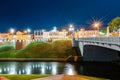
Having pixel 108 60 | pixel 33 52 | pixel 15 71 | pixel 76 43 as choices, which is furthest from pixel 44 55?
pixel 15 71

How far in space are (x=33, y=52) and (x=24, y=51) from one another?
4356 millimetres

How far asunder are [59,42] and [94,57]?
36566 millimetres

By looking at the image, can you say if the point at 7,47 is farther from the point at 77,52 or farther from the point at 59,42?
the point at 77,52

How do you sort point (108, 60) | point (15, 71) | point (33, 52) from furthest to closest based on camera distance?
point (33, 52) → point (108, 60) → point (15, 71)

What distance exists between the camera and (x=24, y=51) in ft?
392

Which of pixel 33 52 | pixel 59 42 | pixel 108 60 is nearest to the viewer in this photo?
pixel 108 60

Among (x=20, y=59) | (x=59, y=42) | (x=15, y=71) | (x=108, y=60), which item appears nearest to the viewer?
(x=15, y=71)

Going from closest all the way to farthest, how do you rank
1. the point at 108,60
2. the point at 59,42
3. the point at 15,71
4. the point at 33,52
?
1. the point at 15,71
2. the point at 108,60
3. the point at 33,52
4. the point at 59,42

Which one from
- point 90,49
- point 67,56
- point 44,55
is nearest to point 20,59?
point 44,55

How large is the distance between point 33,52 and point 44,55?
6.83 m

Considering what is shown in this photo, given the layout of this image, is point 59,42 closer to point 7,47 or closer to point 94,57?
point 7,47

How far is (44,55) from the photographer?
4424 inches

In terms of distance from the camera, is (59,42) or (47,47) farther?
(59,42)

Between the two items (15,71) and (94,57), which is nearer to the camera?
(15,71)
